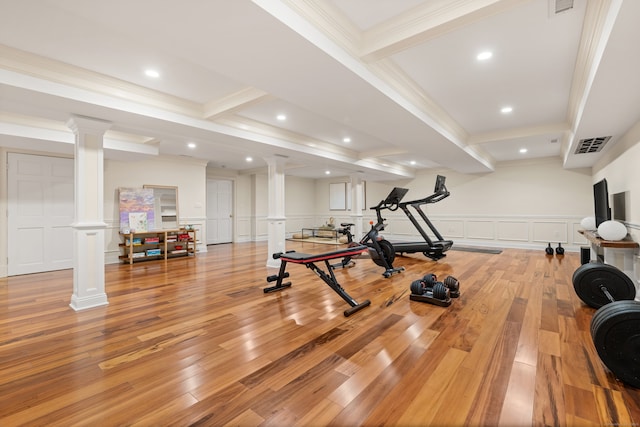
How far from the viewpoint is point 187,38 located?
2.04 metres

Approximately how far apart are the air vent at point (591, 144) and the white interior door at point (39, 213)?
9578mm

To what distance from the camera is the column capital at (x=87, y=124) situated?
3.34m

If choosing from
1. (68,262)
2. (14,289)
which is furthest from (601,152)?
(68,262)

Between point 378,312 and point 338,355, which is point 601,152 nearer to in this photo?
point 378,312

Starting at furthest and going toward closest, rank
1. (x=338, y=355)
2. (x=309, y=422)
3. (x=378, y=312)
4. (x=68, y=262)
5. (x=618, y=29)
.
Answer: (x=68, y=262) → (x=378, y=312) → (x=338, y=355) → (x=618, y=29) → (x=309, y=422)

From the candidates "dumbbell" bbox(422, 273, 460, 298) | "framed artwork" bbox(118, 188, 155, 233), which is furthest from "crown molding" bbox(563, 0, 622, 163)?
"framed artwork" bbox(118, 188, 155, 233)

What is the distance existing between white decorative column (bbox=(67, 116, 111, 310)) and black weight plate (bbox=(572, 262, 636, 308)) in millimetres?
5656

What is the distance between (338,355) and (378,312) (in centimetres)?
106

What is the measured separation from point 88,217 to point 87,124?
1.12 metres

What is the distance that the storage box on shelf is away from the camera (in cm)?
639

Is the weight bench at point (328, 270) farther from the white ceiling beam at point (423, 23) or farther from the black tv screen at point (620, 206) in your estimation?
the black tv screen at point (620, 206)

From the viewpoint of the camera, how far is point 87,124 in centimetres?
341

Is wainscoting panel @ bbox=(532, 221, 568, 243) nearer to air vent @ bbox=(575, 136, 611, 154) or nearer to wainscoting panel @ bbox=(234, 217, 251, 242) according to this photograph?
air vent @ bbox=(575, 136, 611, 154)

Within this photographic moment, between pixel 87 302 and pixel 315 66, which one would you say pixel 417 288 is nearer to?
pixel 315 66
